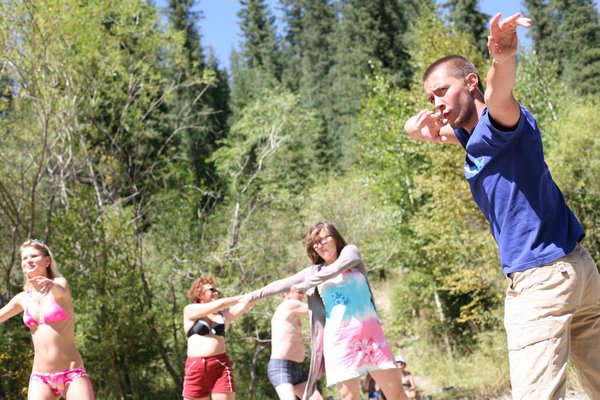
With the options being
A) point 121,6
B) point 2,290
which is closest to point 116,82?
point 121,6

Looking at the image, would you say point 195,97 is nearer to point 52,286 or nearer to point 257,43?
point 257,43

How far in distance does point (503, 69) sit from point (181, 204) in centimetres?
1610

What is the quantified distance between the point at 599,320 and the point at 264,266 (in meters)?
15.4

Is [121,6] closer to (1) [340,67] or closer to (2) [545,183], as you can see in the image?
(2) [545,183]

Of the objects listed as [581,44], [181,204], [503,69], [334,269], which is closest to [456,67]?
[503,69]

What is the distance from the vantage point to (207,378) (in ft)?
19.3

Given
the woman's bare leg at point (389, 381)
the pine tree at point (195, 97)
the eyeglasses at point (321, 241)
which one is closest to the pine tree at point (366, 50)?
the pine tree at point (195, 97)

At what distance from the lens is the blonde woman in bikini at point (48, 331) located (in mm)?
4785

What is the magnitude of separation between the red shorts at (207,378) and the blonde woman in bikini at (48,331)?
1.16 metres

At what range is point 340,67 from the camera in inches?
1596

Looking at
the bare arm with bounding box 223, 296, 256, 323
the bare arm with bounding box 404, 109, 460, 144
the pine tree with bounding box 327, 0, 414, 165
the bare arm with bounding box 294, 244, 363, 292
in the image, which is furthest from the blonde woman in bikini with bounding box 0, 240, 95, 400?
the pine tree with bounding box 327, 0, 414, 165

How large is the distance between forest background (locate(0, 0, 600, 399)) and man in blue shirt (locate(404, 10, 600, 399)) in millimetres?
9757

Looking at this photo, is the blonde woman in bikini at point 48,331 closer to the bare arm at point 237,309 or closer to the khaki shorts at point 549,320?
the bare arm at point 237,309

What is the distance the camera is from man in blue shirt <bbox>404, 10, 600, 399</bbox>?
7.64 ft
